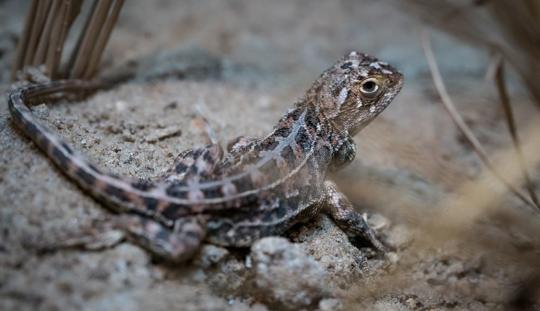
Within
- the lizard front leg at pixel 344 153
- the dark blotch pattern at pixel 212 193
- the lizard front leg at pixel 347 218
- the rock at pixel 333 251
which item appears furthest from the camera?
the lizard front leg at pixel 344 153

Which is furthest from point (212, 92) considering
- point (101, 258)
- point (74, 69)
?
point (101, 258)

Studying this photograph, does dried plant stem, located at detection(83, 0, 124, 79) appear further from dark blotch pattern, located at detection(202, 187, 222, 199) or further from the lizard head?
dark blotch pattern, located at detection(202, 187, 222, 199)

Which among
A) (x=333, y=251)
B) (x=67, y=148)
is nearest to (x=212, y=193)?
(x=67, y=148)

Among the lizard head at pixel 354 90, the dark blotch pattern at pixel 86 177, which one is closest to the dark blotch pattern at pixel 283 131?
the lizard head at pixel 354 90

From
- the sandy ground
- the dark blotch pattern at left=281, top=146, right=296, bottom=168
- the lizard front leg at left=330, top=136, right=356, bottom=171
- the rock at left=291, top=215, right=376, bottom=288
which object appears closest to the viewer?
the sandy ground

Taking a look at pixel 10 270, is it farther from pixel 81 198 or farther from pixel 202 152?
pixel 202 152

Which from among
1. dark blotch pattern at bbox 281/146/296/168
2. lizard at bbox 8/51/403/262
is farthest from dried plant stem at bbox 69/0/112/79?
dark blotch pattern at bbox 281/146/296/168

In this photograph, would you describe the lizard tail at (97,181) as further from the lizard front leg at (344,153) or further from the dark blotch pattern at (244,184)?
the lizard front leg at (344,153)
